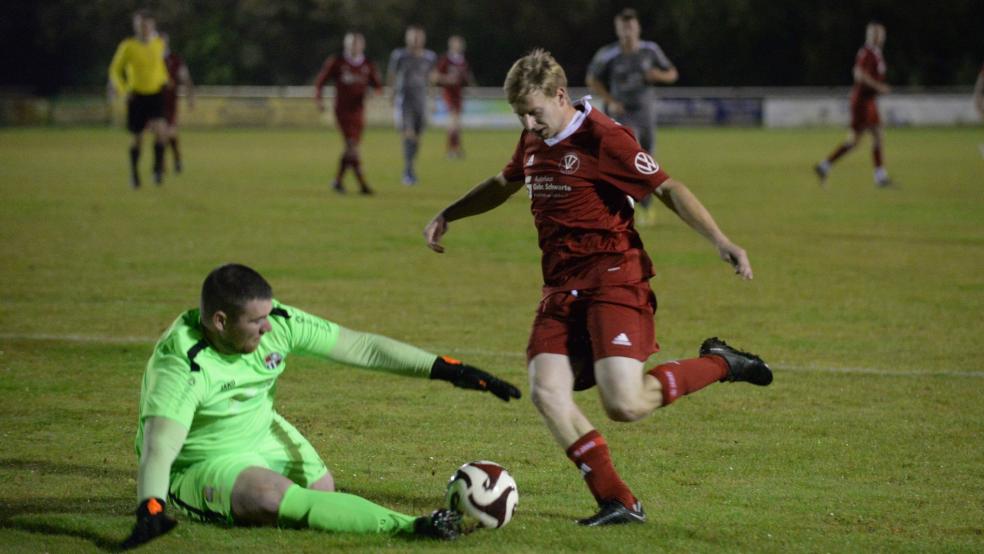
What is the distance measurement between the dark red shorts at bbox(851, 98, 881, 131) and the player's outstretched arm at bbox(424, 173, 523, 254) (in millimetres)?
17891

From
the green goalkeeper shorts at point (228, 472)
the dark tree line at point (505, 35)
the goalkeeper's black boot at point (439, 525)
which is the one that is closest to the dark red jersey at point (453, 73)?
the dark tree line at point (505, 35)

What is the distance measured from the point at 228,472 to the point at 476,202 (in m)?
1.82

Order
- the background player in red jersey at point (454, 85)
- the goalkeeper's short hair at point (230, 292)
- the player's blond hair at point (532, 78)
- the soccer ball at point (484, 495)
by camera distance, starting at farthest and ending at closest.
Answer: the background player in red jersey at point (454, 85) < the player's blond hair at point (532, 78) < the soccer ball at point (484, 495) < the goalkeeper's short hair at point (230, 292)

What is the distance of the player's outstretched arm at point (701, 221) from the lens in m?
5.43

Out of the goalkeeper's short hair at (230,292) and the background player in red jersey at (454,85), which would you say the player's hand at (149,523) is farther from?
the background player in red jersey at (454,85)

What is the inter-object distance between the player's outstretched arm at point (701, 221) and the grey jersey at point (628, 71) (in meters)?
11.3

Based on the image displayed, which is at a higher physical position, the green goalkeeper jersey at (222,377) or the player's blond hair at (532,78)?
the player's blond hair at (532,78)

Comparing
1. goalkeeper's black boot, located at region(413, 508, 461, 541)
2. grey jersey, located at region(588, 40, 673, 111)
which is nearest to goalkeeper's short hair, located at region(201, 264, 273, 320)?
goalkeeper's black boot, located at region(413, 508, 461, 541)

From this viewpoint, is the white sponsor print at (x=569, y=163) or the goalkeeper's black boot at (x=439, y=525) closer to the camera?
the goalkeeper's black boot at (x=439, y=525)

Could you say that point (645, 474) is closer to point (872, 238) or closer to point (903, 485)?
point (903, 485)

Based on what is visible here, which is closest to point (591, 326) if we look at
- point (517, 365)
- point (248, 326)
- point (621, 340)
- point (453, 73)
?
point (621, 340)

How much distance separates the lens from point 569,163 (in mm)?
5754

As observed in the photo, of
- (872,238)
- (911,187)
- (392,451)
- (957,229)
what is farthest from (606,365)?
(911,187)

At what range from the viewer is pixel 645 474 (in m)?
6.21
